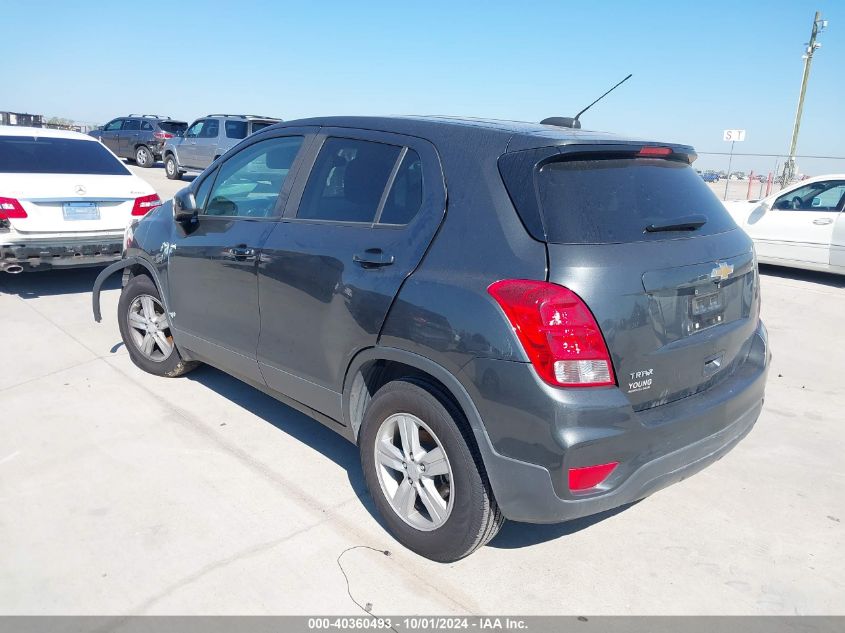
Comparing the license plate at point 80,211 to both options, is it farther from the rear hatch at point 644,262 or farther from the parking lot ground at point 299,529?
the rear hatch at point 644,262

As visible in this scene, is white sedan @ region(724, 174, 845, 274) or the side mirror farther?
white sedan @ region(724, 174, 845, 274)

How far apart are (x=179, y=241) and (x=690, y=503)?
133 inches

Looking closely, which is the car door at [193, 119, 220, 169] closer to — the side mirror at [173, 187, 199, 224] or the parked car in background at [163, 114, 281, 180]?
the parked car in background at [163, 114, 281, 180]

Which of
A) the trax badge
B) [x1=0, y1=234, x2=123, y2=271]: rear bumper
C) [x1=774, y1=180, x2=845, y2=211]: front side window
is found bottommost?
[x1=0, y1=234, x2=123, y2=271]: rear bumper

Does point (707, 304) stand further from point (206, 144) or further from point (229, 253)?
point (206, 144)

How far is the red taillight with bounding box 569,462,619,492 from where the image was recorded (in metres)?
2.54

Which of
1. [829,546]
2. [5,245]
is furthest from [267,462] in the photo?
[5,245]

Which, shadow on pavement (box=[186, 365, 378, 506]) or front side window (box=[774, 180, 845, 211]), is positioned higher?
front side window (box=[774, 180, 845, 211])

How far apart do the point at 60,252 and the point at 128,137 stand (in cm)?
2004

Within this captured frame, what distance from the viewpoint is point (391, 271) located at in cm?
301

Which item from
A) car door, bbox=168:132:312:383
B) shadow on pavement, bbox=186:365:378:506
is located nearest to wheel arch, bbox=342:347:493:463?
shadow on pavement, bbox=186:365:378:506

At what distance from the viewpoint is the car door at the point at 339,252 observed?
3035 millimetres

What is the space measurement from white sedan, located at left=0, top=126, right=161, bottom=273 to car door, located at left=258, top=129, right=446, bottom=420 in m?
4.12
